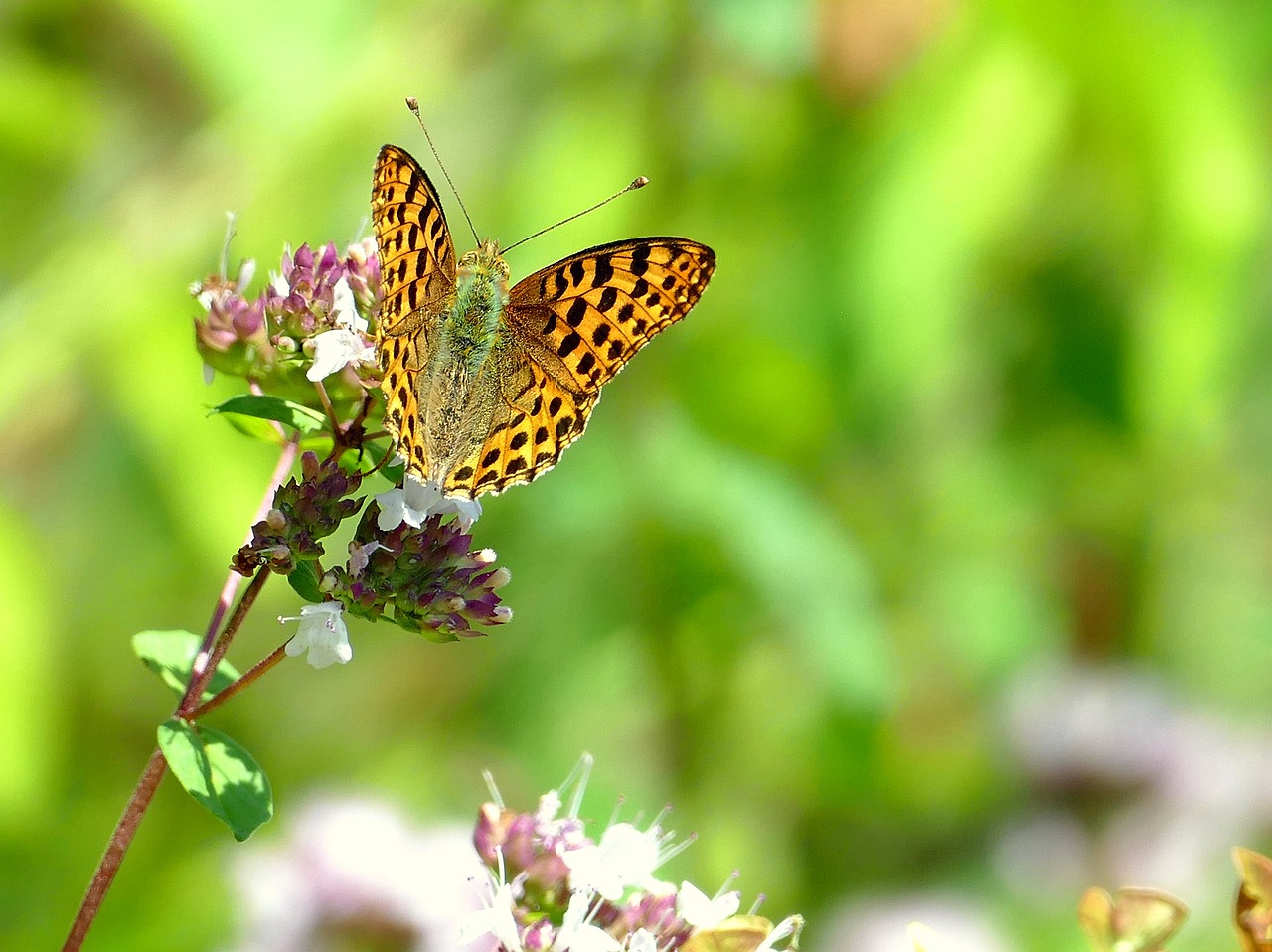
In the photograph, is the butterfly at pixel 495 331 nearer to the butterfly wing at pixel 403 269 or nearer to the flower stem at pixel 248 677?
the butterfly wing at pixel 403 269

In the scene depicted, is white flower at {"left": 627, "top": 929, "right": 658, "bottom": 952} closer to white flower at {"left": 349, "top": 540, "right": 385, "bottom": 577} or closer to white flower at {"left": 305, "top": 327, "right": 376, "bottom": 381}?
white flower at {"left": 349, "top": 540, "right": 385, "bottom": 577}

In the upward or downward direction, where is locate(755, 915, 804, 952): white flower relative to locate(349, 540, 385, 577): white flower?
downward

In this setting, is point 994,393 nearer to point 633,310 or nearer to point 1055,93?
point 1055,93

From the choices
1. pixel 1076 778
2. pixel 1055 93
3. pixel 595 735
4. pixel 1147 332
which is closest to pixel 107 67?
pixel 595 735

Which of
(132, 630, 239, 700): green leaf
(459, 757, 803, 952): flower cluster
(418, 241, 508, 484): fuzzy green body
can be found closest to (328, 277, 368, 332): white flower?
(418, 241, 508, 484): fuzzy green body

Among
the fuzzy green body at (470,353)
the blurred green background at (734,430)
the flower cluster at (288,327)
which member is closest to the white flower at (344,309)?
the flower cluster at (288,327)

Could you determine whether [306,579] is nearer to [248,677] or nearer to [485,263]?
[248,677]
